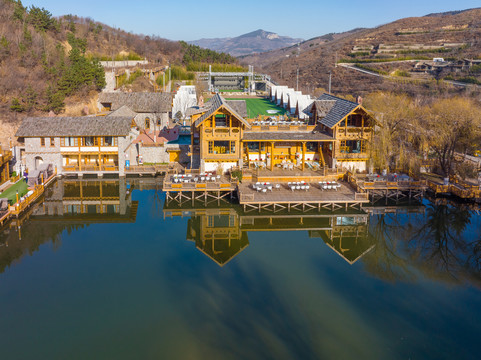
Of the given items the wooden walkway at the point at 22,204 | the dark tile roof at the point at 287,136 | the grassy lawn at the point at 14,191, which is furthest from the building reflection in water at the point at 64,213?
the dark tile roof at the point at 287,136

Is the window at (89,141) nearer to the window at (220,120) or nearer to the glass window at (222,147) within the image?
the window at (220,120)

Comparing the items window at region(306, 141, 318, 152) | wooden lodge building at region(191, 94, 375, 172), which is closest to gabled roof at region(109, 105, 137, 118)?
wooden lodge building at region(191, 94, 375, 172)

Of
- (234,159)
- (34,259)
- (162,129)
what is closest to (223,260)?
(34,259)

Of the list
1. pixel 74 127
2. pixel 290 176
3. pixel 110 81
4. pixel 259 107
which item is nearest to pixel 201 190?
pixel 290 176

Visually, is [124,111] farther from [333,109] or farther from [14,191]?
[333,109]

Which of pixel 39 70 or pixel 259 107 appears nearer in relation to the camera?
pixel 39 70
